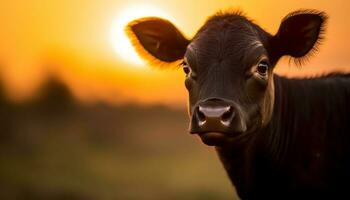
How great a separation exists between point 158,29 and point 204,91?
2.00 meters

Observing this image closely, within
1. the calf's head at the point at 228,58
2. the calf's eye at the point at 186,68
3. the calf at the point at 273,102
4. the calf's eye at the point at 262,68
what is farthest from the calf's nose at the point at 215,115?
the calf's eye at the point at 186,68

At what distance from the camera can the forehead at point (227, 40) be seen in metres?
12.2

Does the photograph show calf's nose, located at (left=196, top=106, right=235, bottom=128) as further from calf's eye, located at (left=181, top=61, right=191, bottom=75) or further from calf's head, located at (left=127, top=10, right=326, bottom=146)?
calf's eye, located at (left=181, top=61, right=191, bottom=75)

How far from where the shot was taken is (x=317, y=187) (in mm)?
12539

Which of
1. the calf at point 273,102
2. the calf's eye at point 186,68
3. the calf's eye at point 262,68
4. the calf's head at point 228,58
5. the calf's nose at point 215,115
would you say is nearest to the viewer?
the calf's nose at point 215,115

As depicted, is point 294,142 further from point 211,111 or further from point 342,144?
point 211,111

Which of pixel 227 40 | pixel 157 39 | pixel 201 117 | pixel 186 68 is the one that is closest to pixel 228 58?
pixel 227 40

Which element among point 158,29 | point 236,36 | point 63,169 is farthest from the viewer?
point 63,169

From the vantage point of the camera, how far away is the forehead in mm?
12227

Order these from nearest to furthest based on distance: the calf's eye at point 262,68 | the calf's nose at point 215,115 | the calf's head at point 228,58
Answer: the calf's nose at point 215,115 < the calf's head at point 228,58 < the calf's eye at point 262,68

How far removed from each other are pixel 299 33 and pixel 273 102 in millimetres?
1030

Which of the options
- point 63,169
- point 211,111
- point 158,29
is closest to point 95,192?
point 63,169

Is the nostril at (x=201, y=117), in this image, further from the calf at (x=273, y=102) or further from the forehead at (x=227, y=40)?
the forehead at (x=227, y=40)

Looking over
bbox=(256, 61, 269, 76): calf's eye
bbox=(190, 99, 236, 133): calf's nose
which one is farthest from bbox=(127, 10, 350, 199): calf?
bbox=(190, 99, 236, 133): calf's nose
